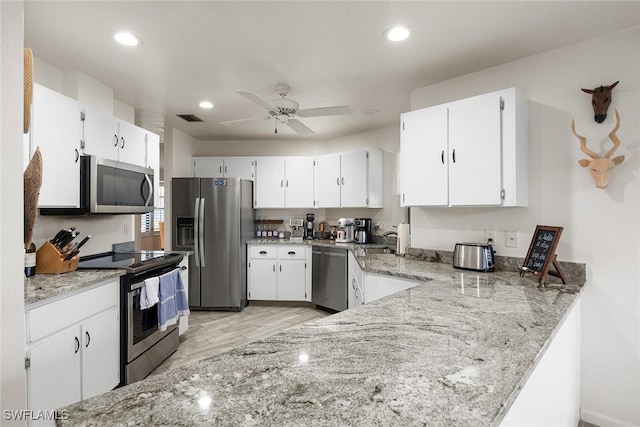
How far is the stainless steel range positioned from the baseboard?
120 inches

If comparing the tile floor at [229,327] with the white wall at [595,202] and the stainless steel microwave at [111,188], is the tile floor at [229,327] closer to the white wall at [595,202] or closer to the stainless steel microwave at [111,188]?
the stainless steel microwave at [111,188]

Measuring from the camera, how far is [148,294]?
2.45 metres

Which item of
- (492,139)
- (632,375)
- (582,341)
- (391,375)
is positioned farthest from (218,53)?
(632,375)

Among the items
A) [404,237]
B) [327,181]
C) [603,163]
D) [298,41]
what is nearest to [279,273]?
[327,181]

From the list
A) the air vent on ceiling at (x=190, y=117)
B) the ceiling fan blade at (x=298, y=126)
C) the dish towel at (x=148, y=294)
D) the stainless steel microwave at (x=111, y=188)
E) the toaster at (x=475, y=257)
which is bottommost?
the dish towel at (x=148, y=294)

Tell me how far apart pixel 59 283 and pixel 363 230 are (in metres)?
3.29

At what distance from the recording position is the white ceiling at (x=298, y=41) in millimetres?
1814

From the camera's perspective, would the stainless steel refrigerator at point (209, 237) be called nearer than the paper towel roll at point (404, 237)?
No

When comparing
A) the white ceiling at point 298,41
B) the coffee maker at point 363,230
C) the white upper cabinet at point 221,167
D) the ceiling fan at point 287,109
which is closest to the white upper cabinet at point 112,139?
the white ceiling at point 298,41

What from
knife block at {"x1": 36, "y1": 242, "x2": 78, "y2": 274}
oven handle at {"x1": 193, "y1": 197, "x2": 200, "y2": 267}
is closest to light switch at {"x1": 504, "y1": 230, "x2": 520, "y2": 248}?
knife block at {"x1": 36, "y1": 242, "x2": 78, "y2": 274}

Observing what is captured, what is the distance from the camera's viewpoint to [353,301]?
144 inches

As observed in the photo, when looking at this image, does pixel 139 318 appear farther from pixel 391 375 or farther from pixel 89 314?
pixel 391 375

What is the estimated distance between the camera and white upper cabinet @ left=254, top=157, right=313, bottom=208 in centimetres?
483

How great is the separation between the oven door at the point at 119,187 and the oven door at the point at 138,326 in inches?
26.7
